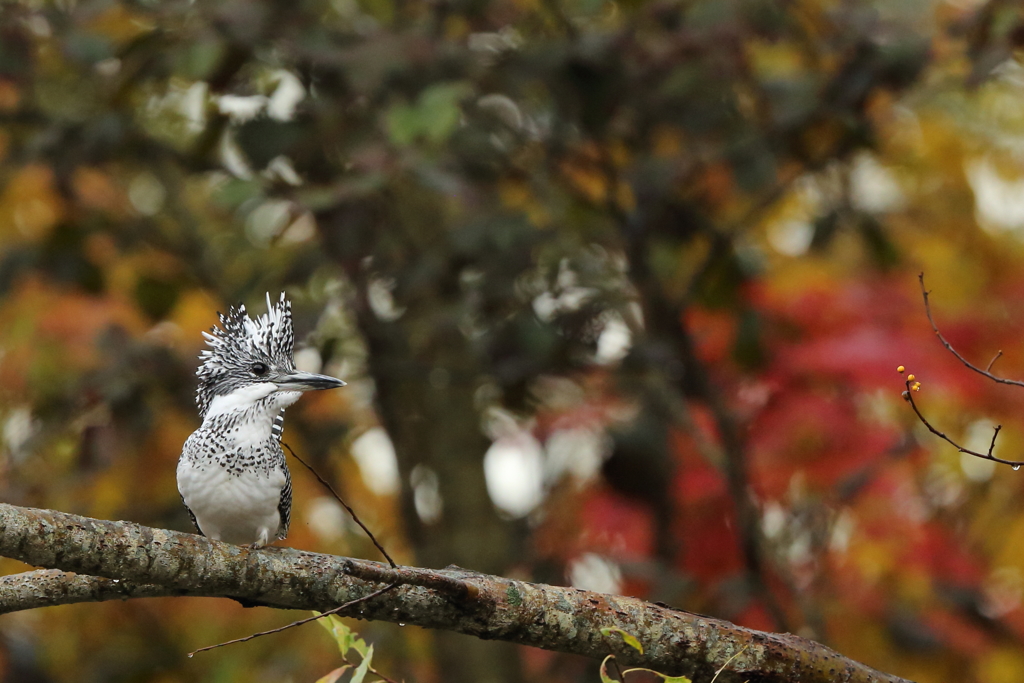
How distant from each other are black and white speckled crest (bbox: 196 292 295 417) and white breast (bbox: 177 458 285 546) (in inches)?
11.3

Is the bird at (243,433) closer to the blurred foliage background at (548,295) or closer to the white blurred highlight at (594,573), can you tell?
the blurred foliage background at (548,295)

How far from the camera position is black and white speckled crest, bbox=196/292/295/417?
3193mm

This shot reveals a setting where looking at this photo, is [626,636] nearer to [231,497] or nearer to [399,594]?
[399,594]

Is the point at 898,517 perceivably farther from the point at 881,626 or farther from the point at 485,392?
the point at 485,392

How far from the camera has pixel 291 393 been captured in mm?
3064

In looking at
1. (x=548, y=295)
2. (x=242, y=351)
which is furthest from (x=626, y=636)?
(x=548, y=295)

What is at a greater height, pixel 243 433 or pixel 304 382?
pixel 304 382

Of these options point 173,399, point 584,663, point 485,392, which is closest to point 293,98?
point 173,399

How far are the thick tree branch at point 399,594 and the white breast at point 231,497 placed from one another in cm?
54

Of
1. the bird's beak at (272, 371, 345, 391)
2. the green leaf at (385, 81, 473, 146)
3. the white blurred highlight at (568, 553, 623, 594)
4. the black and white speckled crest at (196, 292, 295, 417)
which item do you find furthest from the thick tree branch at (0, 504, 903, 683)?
the white blurred highlight at (568, 553, 623, 594)

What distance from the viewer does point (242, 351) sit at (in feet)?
10.6

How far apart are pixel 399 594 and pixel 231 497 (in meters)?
0.79

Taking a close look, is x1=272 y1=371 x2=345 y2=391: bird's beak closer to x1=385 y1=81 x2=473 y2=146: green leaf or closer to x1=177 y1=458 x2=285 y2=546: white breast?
x1=177 y1=458 x2=285 y2=546: white breast

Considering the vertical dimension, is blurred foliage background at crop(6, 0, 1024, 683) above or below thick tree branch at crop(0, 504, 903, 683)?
below
